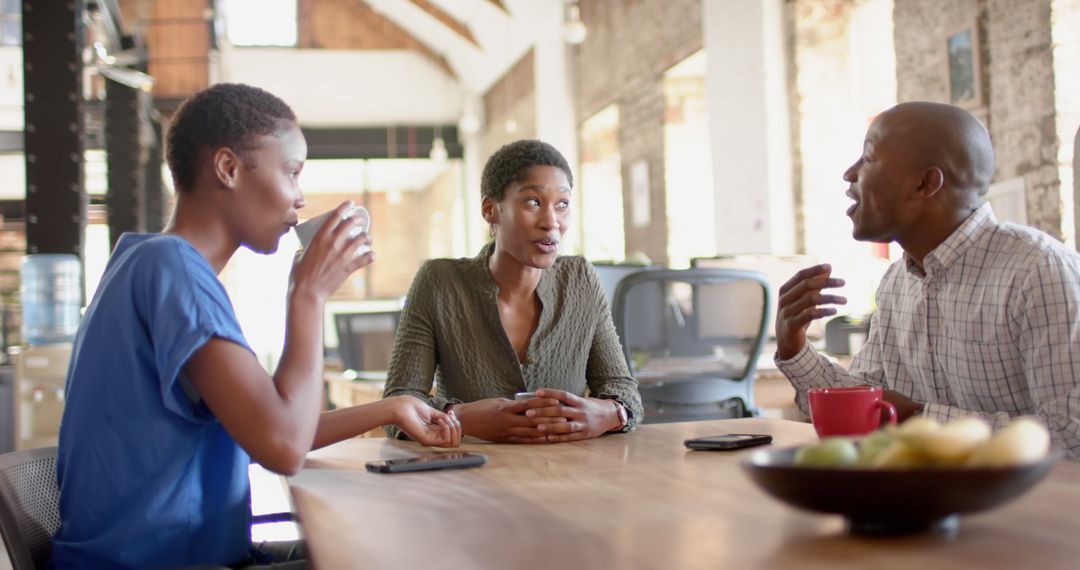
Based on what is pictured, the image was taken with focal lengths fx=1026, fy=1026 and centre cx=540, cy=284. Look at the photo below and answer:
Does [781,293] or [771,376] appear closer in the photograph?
[781,293]

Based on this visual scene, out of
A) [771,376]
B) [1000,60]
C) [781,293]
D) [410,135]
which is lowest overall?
[771,376]

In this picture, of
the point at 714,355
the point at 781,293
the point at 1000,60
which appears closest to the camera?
the point at 781,293

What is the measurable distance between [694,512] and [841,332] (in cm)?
358

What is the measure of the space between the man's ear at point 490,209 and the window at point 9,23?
10.7 metres

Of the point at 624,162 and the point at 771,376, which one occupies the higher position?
the point at 624,162

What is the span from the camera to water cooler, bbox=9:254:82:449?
16.4ft

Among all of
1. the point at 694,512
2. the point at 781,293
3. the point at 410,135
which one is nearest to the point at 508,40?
the point at 410,135

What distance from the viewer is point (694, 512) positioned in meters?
1.08

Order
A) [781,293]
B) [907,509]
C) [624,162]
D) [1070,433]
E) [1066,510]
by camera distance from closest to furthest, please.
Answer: [907,509] → [1066,510] → [1070,433] → [781,293] → [624,162]

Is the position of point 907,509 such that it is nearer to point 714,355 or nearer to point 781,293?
point 781,293

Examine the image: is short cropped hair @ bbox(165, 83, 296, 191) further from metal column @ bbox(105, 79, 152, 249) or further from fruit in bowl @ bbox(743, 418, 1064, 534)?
metal column @ bbox(105, 79, 152, 249)

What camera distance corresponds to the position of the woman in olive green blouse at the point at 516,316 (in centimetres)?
225

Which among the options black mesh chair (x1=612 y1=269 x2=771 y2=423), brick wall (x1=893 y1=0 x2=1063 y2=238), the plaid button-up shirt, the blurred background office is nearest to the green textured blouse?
the blurred background office

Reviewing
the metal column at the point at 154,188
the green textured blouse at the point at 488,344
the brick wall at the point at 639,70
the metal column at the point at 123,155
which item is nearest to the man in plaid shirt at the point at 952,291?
the green textured blouse at the point at 488,344
